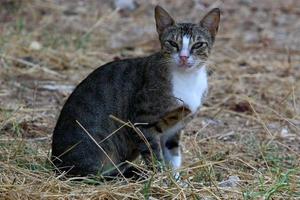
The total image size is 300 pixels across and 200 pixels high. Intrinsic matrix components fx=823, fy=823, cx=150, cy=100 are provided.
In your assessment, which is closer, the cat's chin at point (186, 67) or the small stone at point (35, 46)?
the cat's chin at point (186, 67)

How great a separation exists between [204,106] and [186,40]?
6.05 feet

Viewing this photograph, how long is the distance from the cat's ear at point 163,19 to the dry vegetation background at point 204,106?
0.79 metres

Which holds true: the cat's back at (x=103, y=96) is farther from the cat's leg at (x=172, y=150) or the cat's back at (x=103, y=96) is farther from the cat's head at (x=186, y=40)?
the cat's leg at (x=172, y=150)

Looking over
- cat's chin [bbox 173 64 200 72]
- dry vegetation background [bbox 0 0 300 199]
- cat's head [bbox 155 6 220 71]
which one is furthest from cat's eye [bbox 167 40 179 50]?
dry vegetation background [bbox 0 0 300 199]

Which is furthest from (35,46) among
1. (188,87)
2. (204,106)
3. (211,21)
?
Answer: (188,87)

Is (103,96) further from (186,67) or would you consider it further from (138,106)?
(186,67)

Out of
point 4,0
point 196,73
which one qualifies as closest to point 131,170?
point 196,73

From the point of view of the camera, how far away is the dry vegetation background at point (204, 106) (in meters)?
4.34

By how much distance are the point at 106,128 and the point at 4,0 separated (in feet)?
14.4

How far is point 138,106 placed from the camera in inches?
185

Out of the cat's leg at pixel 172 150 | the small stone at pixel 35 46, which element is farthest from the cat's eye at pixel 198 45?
the small stone at pixel 35 46

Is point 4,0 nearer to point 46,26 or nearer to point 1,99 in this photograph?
point 46,26

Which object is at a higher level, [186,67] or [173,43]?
[173,43]

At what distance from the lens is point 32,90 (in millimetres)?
6555
